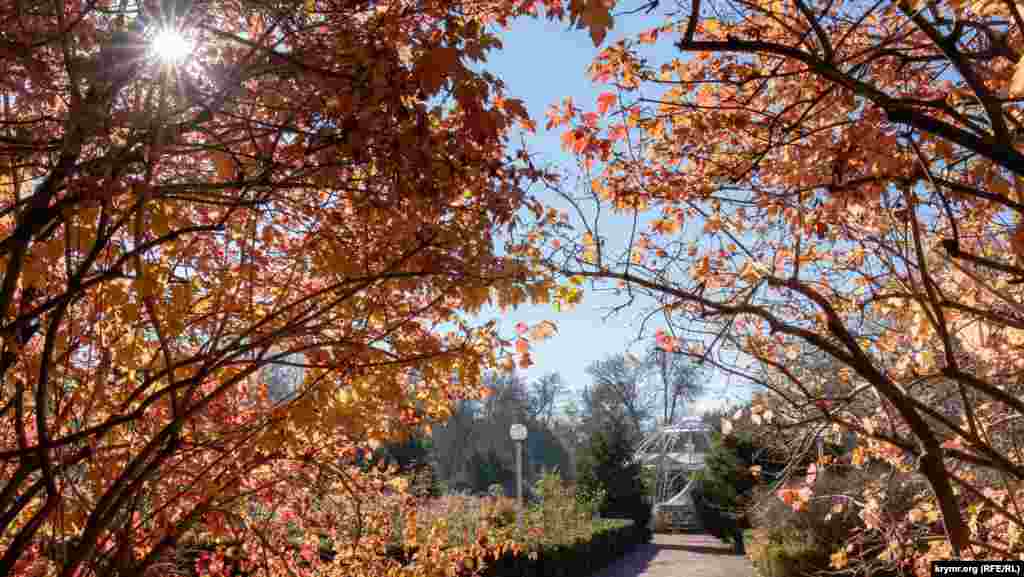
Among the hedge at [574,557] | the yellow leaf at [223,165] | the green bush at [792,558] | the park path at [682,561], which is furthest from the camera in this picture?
the park path at [682,561]

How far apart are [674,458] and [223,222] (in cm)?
2876

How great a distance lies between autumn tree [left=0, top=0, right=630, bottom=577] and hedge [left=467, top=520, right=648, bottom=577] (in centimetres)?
410

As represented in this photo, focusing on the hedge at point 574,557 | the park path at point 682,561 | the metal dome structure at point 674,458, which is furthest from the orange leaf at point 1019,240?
the metal dome structure at point 674,458

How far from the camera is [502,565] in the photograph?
9.01 meters

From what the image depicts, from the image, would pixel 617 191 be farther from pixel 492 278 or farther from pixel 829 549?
pixel 829 549

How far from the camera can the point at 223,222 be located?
86.4 inches

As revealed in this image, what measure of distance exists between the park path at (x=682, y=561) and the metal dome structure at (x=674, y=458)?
467 cm

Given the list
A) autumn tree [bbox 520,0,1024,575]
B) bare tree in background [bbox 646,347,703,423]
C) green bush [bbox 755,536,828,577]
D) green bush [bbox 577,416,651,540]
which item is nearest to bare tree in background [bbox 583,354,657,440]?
bare tree in background [bbox 646,347,703,423]

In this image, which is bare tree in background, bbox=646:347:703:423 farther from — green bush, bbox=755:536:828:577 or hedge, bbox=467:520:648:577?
green bush, bbox=755:536:828:577

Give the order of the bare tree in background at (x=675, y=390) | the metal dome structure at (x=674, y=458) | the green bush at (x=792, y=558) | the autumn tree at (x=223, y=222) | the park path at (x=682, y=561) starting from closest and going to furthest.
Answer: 1. the autumn tree at (x=223, y=222)
2. the green bush at (x=792, y=558)
3. the park path at (x=682, y=561)
4. the metal dome structure at (x=674, y=458)
5. the bare tree in background at (x=675, y=390)

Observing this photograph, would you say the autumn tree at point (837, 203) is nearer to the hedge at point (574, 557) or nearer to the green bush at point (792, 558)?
the hedge at point (574, 557)

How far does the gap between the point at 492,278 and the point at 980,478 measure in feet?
20.0

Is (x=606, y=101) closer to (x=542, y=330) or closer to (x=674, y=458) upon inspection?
(x=542, y=330)

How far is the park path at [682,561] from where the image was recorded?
14.2 meters
